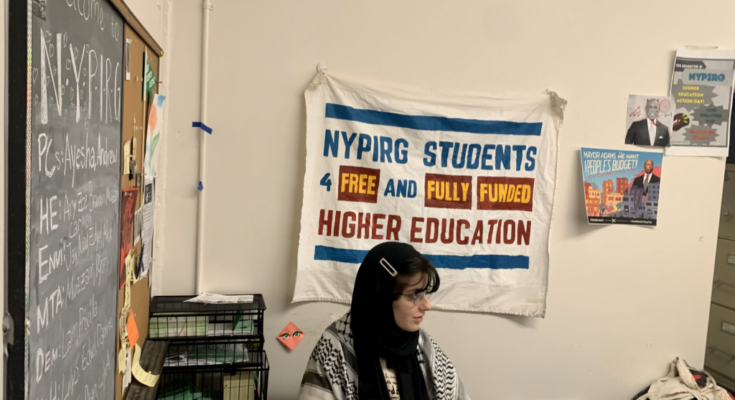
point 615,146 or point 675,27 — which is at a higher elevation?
point 675,27

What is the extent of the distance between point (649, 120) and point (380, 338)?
5.74 feet

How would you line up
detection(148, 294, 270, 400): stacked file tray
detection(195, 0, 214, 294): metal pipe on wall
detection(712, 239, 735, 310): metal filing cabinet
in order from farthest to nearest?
1. detection(712, 239, 735, 310): metal filing cabinet
2. detection(195, 0, 214, 294): metal pipe on wall
3. detection(148, 294, 270, 400): stacked file tray

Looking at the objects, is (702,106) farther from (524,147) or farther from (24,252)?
(24,252)

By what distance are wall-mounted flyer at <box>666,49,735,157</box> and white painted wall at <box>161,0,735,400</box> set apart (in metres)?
0.06

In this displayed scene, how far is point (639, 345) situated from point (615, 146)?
983 millimetres

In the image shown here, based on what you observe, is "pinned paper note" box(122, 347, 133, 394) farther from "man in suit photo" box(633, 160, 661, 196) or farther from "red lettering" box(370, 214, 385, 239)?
"man in suit photo" box(633, 160, 661, 196)

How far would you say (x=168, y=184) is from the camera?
216 cm

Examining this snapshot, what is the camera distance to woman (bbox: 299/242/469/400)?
5.16 ft

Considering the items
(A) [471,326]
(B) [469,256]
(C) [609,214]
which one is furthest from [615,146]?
(A) [471,326]

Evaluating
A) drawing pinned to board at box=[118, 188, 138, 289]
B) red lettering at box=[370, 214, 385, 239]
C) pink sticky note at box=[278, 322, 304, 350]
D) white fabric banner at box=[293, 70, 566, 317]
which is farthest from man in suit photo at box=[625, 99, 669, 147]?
drawing pinned to board at box=[118, 188, 138, 289]

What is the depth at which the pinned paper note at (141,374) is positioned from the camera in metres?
1.57

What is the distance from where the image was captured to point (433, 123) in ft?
7.61

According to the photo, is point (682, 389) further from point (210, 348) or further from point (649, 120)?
point (210, 348)

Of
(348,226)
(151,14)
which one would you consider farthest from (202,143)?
(348,226)
